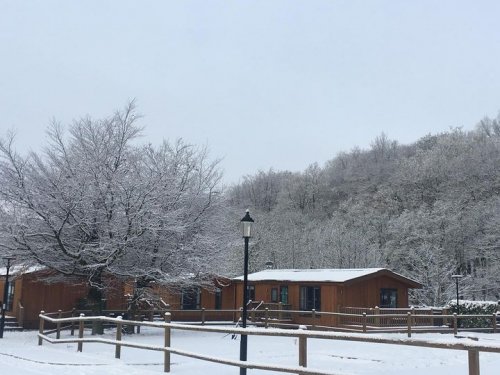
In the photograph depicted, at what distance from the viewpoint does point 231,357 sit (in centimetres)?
1473

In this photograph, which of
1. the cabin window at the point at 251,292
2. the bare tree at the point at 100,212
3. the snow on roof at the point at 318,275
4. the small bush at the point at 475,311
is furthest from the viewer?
the cabin window at the point at 251,292

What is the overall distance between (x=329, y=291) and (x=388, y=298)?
11.2ft

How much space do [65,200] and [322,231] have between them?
3854cm

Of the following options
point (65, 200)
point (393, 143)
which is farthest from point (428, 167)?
point (65, 200)

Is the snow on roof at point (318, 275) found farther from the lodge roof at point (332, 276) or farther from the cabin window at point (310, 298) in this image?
the cabin window at point (310, 298)

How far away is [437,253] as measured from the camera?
44.4 m

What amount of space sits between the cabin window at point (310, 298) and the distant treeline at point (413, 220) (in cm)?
686

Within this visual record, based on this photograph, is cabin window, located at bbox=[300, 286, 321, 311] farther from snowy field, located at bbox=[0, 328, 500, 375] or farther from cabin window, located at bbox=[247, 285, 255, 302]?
snowy field, located at bbox=[0, 328, 500, 375]

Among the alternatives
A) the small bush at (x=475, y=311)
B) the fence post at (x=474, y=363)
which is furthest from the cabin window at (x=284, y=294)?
the fence post at (x=474, y=363)

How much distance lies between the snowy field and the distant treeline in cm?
1566

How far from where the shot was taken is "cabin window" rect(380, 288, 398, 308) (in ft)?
93.2

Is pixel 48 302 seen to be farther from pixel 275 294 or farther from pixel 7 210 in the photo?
pixel 275 294

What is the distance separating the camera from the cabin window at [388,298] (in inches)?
1118

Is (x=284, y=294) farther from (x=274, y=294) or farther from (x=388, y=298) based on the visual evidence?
(x=388, y=298)
